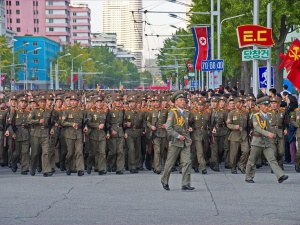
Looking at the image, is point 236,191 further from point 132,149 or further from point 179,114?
point 132,149

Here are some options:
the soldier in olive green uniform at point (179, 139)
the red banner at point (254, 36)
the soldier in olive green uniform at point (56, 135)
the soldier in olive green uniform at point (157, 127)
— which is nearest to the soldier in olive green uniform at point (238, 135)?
the soldier in olive green uniform at point (157, 127)

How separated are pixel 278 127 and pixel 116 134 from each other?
3.84 meters

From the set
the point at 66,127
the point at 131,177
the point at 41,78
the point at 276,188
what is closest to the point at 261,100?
the point at 276,188

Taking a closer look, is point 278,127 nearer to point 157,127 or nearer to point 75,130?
point 157,127

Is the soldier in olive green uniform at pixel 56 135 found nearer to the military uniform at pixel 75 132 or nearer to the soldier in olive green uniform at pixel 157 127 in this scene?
the military uniform at pixel 75 132

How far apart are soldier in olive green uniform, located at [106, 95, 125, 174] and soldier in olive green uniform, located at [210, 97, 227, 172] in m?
2.33

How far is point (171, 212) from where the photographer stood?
14.0 meters

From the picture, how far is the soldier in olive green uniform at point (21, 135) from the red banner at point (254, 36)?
318 inches

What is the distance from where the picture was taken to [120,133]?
22.7 meters

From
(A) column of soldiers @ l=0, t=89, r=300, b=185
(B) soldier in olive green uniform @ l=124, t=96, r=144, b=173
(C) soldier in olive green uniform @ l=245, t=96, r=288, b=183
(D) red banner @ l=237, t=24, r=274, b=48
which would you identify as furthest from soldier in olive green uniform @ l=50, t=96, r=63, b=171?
(D) red banner @ l=237, t=24, r=274, b=48

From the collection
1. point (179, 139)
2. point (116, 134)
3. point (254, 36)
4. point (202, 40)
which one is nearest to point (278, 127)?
point (116, 134)

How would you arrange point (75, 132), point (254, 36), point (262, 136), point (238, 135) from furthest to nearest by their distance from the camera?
point (254, 36) < point (238, 135) < point (75, 132) < point (262, 136)

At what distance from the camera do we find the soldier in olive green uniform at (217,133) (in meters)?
23.5

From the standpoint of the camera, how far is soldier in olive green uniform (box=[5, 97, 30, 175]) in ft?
73.7
